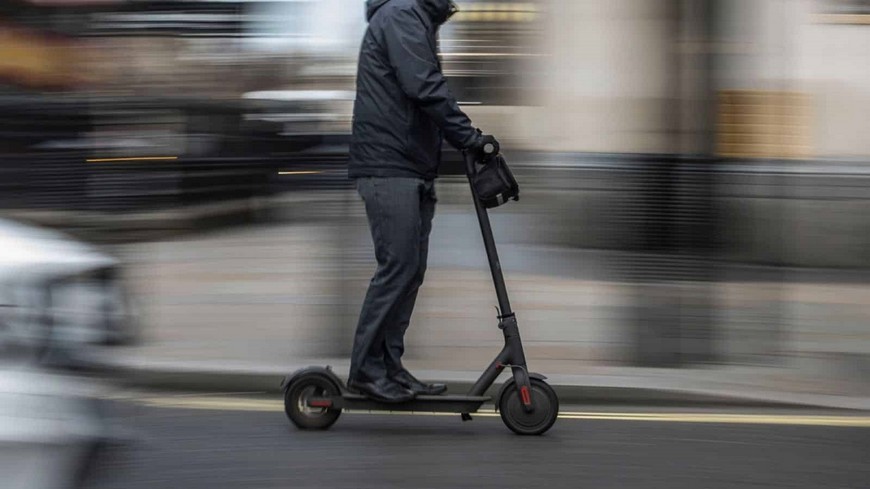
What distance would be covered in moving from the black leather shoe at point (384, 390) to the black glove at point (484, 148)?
3.16ft

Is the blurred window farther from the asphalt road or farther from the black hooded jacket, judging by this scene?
the black hooded jacket

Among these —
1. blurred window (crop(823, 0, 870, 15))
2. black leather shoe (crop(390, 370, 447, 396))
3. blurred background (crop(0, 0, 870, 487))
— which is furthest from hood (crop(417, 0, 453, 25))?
blurred window (crop(823, 0, 870, 15))

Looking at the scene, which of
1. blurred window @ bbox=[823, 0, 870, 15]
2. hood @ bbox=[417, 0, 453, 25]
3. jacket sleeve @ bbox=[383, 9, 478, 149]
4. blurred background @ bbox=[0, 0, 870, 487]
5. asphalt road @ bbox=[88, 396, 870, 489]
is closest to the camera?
asphalt road @ bbox=[88, 396, 870, 489]

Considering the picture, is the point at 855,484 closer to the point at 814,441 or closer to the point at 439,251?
the point at 814,441

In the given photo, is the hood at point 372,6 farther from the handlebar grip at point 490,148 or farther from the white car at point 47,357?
the white car at point 47,357

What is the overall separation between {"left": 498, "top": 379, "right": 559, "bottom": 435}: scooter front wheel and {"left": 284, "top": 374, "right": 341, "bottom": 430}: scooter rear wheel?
675mm

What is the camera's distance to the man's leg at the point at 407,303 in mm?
5621

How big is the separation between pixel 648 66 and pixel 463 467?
3.16 metres

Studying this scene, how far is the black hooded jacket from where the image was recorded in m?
5.39

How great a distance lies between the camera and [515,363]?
559 cm

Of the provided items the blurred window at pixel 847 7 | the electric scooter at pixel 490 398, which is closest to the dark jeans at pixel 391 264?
the electric scooter at pixel 490 398

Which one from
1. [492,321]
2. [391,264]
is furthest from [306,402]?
[492,321]

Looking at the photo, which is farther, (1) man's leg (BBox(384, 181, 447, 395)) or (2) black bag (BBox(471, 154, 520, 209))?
(1) man's leg (BBox(384, 181, 447, 395))

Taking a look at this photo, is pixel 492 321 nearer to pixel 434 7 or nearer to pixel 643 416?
pixel 643 416
